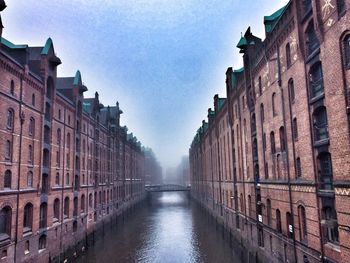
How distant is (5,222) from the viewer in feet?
71.8

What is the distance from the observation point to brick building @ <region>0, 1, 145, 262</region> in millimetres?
22094

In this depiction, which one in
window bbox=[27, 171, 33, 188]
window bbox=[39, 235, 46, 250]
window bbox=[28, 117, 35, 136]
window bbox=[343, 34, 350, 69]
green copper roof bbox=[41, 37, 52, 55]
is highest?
green copper roof bbox=[41, 37, 52, 55]

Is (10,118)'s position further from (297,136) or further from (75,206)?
(297,136)

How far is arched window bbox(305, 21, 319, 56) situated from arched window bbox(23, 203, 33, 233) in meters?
22.9

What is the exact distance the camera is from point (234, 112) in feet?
118

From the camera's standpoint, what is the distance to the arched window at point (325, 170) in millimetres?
15602

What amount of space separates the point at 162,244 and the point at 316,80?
28.7 meters

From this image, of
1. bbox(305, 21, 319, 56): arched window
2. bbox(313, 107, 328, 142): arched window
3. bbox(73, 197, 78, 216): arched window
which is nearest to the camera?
bbox(313, 107, 328, 142): arched window

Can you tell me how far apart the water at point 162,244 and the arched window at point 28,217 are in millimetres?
8111

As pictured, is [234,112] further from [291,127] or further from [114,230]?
[114,230]

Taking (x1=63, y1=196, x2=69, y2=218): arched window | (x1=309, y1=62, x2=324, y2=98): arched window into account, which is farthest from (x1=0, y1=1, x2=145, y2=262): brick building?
(x1=309, y1=62, x2=324, y2=98): arched window

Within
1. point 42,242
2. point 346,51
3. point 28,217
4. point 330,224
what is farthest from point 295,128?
point 42,242

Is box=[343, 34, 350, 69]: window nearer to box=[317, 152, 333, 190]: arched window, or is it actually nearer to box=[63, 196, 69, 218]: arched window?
box=[317, 152, 333, 190]: arched window

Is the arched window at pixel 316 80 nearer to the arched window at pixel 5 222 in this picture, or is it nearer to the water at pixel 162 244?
the water at pixel 162 244
